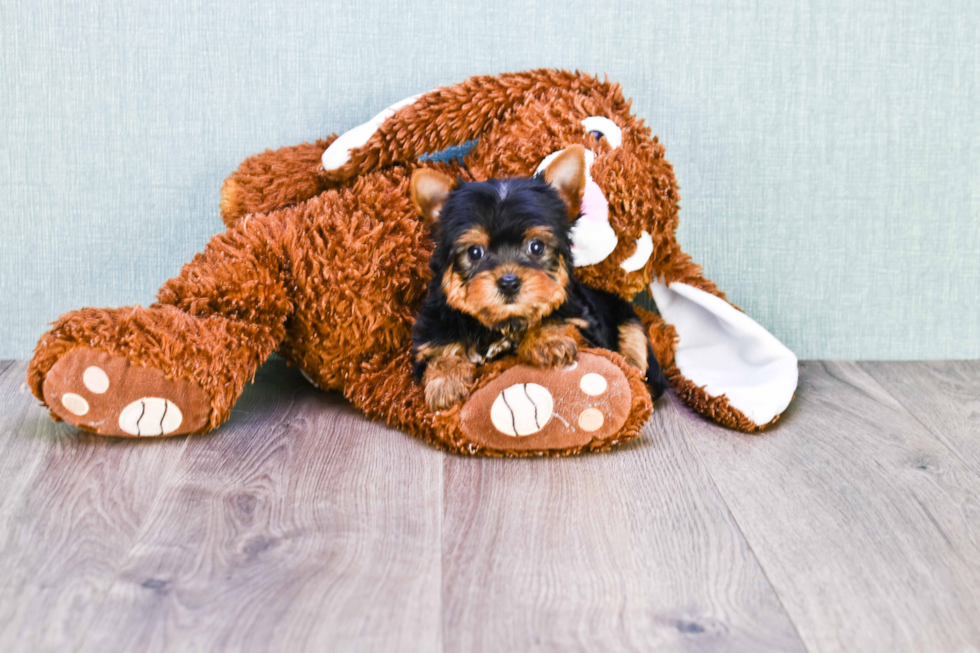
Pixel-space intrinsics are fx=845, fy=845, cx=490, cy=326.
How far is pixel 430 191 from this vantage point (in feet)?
5.56

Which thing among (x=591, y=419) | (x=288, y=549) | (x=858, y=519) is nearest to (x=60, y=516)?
(x=288, y=549)

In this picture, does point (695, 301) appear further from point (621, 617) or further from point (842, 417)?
point (621, 617)

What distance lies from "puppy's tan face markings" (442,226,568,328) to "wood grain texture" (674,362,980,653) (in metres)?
0.52

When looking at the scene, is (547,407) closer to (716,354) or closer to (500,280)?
(500,280)

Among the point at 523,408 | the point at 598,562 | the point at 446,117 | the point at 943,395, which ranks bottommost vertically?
the point at 943,395

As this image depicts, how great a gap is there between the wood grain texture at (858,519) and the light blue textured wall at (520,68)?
1.68 feet

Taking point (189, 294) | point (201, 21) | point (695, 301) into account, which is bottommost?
point (695, 301)

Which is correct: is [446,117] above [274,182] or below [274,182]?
above

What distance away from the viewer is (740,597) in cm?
129

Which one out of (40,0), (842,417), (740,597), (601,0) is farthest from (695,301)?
(40,0)

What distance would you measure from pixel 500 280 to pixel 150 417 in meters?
0.80

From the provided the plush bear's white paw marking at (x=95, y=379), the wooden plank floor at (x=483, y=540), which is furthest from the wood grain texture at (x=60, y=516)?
the plush bear's white paw marking at (x=95, y=379)

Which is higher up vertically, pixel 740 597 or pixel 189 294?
pixel 189 294

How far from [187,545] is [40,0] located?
1528mm
